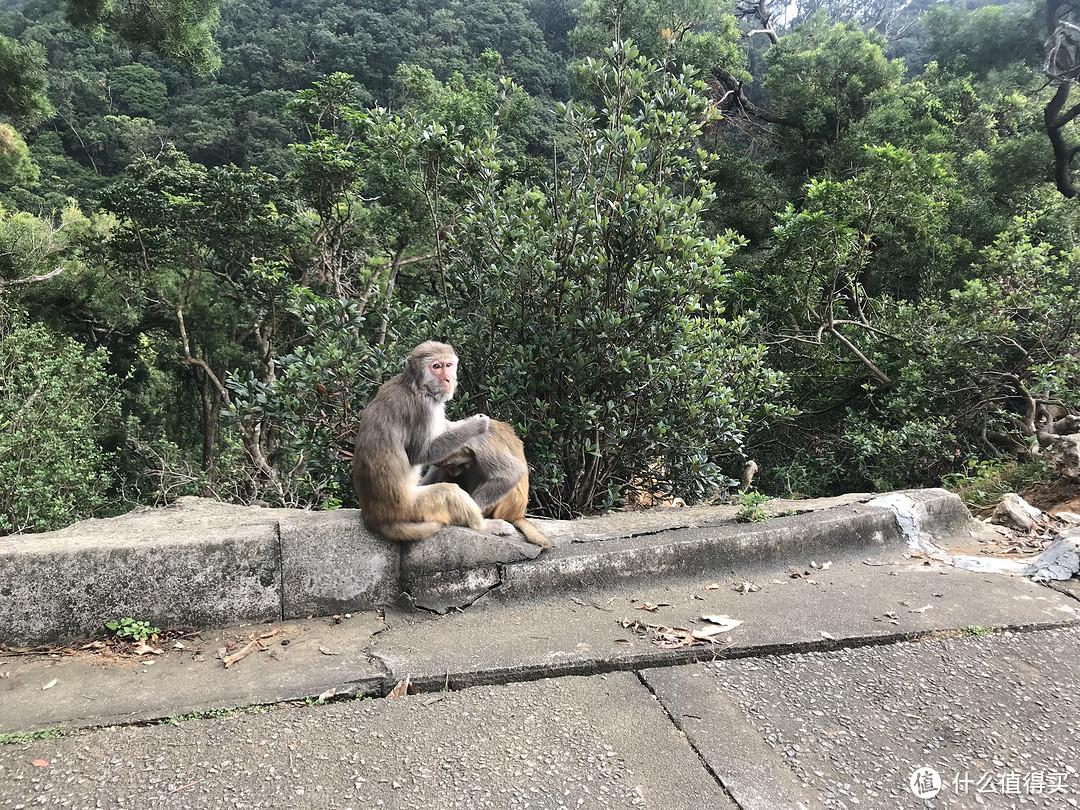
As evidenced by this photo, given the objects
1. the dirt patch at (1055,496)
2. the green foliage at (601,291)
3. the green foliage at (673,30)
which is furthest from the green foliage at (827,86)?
the green foliage at (601,291)

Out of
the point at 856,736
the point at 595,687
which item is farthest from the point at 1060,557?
the point at 595,687

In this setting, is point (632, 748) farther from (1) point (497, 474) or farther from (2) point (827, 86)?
(2) point (827, 86)

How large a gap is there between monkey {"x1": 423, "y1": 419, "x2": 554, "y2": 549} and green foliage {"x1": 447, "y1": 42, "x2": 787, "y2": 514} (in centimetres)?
77

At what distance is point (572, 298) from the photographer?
4297 mm

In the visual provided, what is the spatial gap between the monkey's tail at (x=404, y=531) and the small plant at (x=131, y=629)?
101 centimetres

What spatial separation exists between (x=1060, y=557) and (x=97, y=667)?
183 inches

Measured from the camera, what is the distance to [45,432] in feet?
26.5

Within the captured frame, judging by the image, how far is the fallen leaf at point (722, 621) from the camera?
2.83m

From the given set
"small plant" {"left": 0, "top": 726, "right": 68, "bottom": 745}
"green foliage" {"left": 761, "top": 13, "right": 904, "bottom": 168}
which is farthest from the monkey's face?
"green foliage" {"left": 761, "top": 13, "right": 904, "bottom": 168}

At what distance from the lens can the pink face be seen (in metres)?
3.37

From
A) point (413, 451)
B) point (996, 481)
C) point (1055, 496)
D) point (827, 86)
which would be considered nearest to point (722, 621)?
point (413, 451)

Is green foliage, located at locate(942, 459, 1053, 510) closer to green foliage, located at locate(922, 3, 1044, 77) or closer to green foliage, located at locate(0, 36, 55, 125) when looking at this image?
green foliage, located at locate(0, 36, 55, 125)

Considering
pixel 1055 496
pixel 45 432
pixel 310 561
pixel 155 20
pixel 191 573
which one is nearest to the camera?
pixel 191 573

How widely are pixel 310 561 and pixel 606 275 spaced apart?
8.46ft
